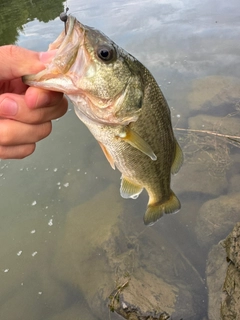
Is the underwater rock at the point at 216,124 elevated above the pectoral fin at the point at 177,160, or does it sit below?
below

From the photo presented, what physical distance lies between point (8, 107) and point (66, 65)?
378 millimetres

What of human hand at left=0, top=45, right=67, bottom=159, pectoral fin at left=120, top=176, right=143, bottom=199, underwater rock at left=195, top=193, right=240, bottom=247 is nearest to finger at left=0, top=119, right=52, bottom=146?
human hand at left=0, top=45, right=67, bottom=159

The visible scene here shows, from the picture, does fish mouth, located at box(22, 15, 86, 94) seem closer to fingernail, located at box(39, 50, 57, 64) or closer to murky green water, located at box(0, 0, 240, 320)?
fingernail, located at box(39, 50, 57, 64)

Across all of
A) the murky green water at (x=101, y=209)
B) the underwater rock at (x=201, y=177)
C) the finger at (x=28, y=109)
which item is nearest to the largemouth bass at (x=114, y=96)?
the finger at (x=28, y=109)

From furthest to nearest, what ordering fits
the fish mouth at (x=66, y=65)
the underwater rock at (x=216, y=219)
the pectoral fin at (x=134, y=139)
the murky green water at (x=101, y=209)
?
the underwater rock at (x=216, y=219) → the murky green water at (x=101, y=209) → the pectoral fin at (x=134, y=139) → the fish mouth at (x=66, y=65)

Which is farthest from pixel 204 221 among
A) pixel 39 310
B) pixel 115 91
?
pixel 115 91

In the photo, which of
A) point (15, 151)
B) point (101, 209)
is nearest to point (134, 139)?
point (15, 151)

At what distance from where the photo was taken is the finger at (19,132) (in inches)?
63.6

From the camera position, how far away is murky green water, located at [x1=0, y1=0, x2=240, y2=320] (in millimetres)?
3270

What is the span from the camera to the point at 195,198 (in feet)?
13.0

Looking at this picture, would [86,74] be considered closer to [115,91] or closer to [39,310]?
[115,91]

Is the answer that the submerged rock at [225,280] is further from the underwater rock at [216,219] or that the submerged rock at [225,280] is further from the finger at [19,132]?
the finger at [19,132]

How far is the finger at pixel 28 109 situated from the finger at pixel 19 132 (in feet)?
0.12

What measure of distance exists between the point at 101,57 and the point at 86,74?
11cm
